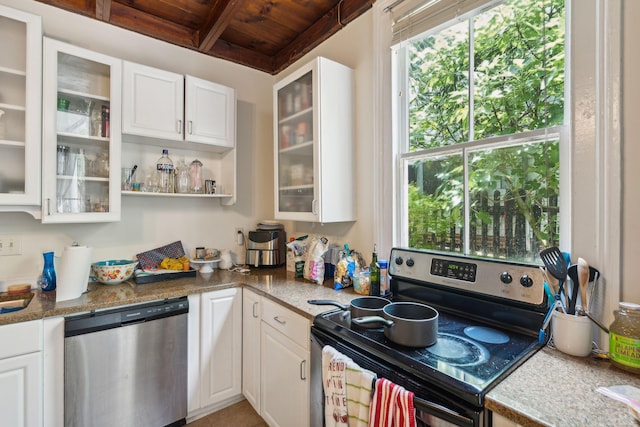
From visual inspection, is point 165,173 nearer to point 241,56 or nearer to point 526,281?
point 241,56

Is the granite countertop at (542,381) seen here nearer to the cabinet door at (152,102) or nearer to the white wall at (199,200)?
the white wall at (199,200)

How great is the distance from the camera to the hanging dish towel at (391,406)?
0.86 metres

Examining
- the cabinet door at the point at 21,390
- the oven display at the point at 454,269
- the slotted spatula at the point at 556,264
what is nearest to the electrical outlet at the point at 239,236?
the cabinet door at the point at 21,390

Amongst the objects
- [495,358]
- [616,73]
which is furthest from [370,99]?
[495,358]

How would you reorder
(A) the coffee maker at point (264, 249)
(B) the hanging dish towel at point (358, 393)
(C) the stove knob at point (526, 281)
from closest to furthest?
(B) the hanging dish towel at point (358, 393)
(C) the stove knob at point (526, 281)
(A) the coffee maker at point (264, 249)

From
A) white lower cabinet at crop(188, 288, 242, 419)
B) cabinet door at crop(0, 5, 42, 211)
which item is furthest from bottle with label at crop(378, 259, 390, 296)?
cabinet door at crop(0, 5, 42, 211)

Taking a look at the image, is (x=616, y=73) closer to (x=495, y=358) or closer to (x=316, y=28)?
(x=495, y=358)

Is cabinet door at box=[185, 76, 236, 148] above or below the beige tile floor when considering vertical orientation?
above

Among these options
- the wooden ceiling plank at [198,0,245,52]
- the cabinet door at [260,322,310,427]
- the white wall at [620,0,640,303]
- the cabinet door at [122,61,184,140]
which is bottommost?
the cabinet door at [260,322,310,427]

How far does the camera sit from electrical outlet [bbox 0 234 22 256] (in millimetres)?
1735

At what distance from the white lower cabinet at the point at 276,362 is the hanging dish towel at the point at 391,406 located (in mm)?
512

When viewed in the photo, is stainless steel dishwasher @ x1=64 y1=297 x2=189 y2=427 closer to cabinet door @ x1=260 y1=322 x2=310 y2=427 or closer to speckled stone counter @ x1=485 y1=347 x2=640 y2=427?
cabinet door @ x1=260 y1=322 x2=310 y2=427

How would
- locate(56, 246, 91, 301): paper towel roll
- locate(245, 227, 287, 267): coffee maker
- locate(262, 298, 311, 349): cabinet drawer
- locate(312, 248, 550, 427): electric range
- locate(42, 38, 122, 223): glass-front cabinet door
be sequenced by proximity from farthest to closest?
locate(245, 227, 287, 267): coffee maker → locate(42, 38, 122, 223): glass-front cabinet door → locate(56, 246, 91, 301): paper towel roll → locate(262, 298, 311, 349): cabinet drawer → locate(312, 248, 550, 427): electric range

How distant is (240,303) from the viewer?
1.99 meters
